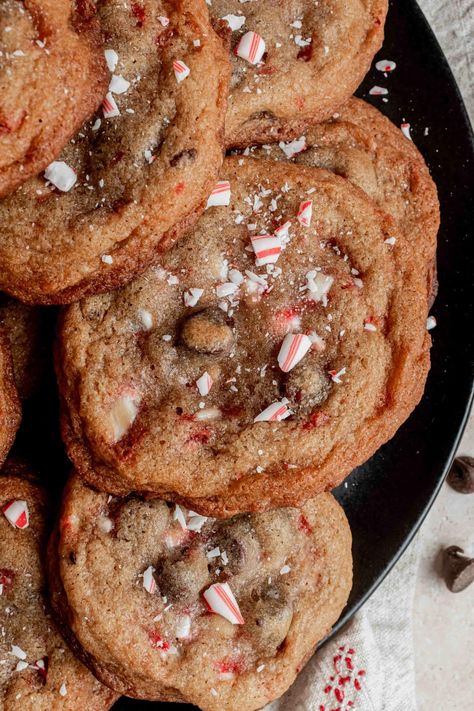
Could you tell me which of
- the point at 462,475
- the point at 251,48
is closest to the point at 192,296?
the point at 251,48

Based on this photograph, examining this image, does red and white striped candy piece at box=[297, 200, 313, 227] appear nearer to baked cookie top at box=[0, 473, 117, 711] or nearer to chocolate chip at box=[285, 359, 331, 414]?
chocolate chip at box=[285, 359, 331, 414]

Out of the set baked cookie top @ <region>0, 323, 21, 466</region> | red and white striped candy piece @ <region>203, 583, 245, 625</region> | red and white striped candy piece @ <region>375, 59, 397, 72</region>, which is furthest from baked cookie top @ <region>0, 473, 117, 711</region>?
red and white striped candy piece @ <region>375, 59, 397, 72</region>

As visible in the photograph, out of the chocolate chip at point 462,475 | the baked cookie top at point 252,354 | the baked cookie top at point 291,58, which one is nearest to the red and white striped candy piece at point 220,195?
the baked cookie top at point 252,354

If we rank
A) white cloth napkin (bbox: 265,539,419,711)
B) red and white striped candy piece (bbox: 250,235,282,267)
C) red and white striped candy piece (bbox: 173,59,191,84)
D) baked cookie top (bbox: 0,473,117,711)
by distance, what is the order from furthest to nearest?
white cloth napkin (bbox: 265,539,419,711)
baked cookie top (bbox: 0,473,117,711)
red and white striped candy piece (bbox: 250,235,282,267)
red and white striped candy piece (bbox: 173,59,191,84)

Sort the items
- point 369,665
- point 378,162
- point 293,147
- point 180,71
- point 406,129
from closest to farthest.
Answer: point 180,71
point 293,147
point 378,162
point 406,129
point 369,665

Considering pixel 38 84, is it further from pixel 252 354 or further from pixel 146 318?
pixel 252 354

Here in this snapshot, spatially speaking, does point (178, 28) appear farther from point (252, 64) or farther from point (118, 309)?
point (118, 309)

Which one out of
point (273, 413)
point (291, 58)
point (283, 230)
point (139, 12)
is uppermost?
point (139, 12)
